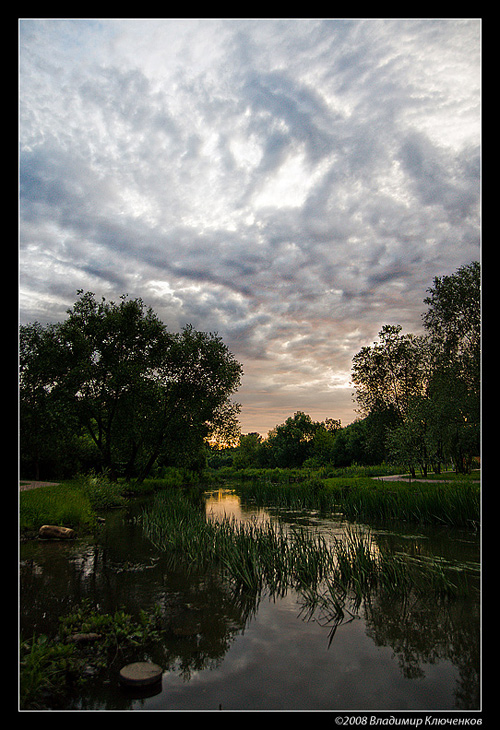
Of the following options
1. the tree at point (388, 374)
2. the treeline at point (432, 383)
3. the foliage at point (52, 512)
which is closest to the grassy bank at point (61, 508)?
the foliage at point (52, 512)

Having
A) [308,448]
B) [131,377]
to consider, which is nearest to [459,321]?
[131,377]

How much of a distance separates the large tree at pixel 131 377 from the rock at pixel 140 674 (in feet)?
67.4

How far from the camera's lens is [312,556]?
835 cm

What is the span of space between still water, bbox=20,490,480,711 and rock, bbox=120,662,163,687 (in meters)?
0.11

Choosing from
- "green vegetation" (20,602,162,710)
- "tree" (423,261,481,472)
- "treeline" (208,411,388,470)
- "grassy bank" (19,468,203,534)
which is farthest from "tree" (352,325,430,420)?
"green vegetation" (20,602,162,710)

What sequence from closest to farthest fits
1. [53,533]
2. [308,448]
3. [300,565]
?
[300,565] < [53,533] < [308,448]

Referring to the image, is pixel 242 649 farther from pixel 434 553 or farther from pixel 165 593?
pixel 434 553

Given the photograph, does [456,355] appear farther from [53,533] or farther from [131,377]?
[131,377]

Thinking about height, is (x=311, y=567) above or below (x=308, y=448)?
above

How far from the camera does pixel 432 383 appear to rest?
20.3 m

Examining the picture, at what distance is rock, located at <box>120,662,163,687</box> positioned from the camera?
446 centimetres

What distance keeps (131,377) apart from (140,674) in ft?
79.4

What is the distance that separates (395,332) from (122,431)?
77.5 feet
